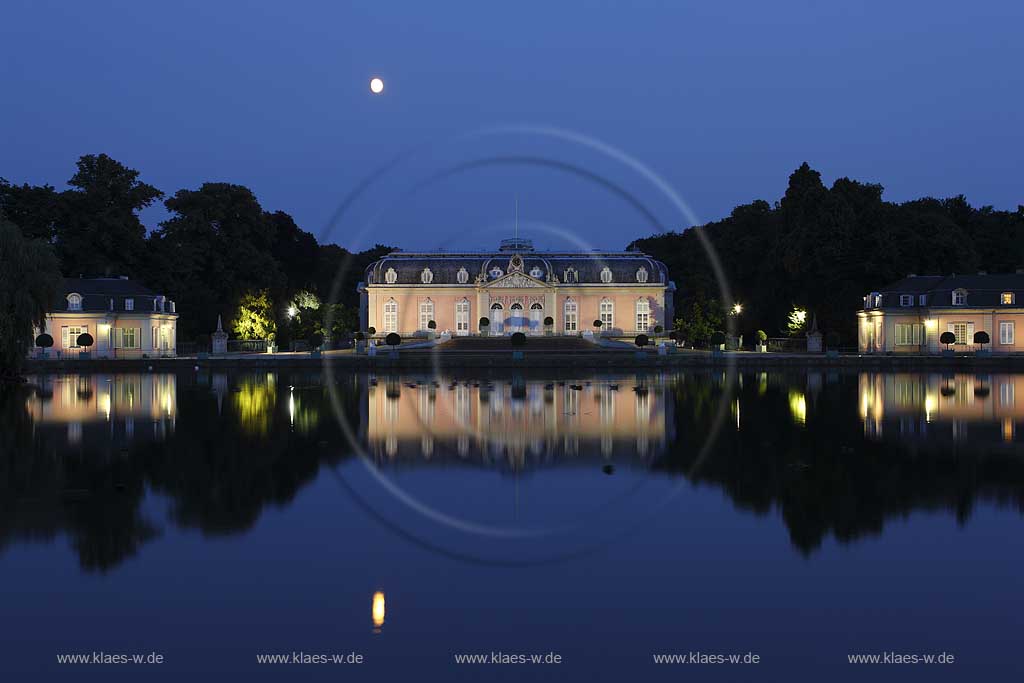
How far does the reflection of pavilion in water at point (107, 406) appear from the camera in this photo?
19812mm

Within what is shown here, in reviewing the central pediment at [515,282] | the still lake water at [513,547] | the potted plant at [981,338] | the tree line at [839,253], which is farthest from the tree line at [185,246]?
the still lake water at [513,547]

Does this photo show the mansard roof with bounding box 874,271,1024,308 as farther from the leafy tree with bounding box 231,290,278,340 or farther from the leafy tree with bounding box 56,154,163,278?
the leafy tree with bounding box 56,154,163,278

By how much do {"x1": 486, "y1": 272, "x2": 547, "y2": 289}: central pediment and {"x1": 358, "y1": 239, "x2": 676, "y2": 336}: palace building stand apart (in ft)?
0.49

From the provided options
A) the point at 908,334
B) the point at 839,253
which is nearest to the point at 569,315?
the point at 839,253

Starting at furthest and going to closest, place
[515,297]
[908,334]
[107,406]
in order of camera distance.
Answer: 1. [515,297]
2. [908,334]
3. [107,406]

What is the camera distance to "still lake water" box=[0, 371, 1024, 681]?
6988mm

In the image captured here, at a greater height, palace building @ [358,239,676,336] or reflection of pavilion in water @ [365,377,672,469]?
palace building @ [358,239,676,336]

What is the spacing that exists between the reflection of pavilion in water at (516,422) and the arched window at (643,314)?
42109 mm

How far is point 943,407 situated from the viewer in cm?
2502

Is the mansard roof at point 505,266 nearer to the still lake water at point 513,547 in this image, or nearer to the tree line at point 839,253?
the tree line at point 839,253

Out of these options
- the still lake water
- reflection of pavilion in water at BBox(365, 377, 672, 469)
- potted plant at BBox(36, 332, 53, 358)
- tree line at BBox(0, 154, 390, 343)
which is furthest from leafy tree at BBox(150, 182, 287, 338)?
the still lake water

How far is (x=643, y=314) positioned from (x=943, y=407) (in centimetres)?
5106

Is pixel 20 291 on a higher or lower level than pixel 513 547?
higher

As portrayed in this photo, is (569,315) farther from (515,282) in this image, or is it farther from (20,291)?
(20,291)
